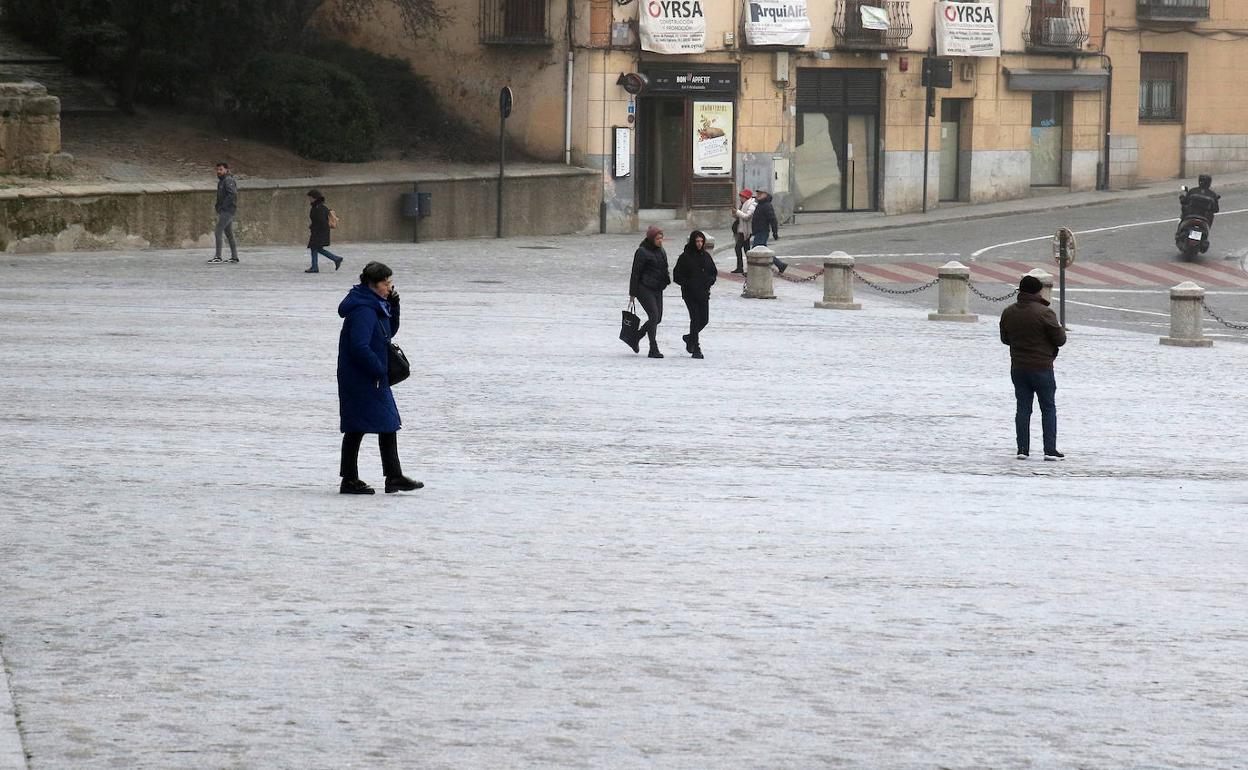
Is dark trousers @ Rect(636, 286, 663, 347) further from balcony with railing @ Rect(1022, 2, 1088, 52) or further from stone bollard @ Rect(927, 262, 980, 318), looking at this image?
balcony with railing @ Rect(1022, 2, 1088, 52)

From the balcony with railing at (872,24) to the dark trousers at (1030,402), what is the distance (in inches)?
1118

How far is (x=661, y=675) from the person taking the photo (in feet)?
23.5

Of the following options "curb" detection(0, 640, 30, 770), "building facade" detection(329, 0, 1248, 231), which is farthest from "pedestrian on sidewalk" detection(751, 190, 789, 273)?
"curb" detection(0, 640, 30, 770)

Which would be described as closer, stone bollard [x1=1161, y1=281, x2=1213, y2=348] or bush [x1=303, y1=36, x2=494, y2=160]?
stone bollard [x1=1161, y1=281, x2=1213, y2=348]

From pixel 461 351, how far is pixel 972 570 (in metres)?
10.8

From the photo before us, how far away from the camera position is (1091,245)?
35.8m

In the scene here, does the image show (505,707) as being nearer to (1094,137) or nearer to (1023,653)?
(1023,653)

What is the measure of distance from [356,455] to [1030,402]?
211 inches

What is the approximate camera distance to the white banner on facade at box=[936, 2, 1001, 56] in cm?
4300

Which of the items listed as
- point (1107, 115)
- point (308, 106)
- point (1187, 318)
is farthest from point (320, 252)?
point (1107, 115)

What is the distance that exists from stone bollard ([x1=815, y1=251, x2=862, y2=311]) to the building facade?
44.5ft

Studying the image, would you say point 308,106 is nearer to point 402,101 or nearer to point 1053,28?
point 402,101

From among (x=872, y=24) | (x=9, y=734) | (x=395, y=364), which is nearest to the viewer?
(x=9, y=734)

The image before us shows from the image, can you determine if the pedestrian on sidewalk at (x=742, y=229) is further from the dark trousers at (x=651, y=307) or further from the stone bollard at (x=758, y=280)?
the dark trousers at (x=651, y=307)
